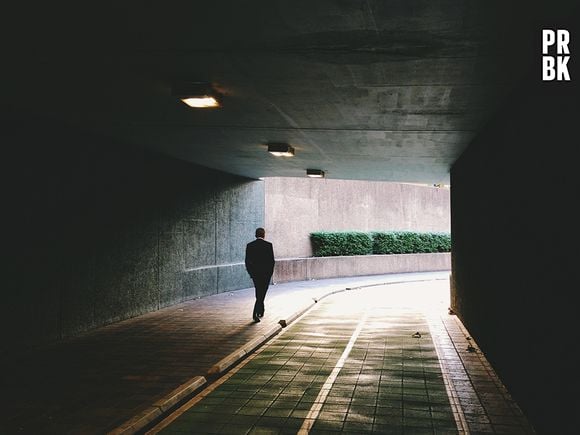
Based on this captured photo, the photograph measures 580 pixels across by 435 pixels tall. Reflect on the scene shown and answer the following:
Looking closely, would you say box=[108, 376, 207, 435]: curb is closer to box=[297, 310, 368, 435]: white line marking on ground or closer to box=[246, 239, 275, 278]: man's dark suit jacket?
box=[297, 310, 368, 435]: white line marking on ground

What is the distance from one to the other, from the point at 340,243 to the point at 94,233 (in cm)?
1586

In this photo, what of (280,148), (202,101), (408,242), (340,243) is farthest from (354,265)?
(202,101)

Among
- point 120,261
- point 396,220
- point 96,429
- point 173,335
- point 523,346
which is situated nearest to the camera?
point 96,429

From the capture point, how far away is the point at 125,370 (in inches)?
294

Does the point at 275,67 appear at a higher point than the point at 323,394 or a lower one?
higher

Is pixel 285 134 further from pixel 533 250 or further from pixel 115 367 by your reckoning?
pixel 533 250

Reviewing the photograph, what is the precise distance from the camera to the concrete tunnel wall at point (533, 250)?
439 centimetres

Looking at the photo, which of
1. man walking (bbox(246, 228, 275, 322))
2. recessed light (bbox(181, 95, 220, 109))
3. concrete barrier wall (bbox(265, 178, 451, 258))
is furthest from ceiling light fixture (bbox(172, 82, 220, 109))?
concrete barrier wall (bbox(265, 178, 451, 258))

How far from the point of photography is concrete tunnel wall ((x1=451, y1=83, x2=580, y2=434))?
4.39 m

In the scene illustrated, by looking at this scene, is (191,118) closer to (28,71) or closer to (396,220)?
(28,71)

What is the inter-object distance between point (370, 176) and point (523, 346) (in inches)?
431

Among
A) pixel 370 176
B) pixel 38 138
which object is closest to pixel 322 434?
pixel 38 138

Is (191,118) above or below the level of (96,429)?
above

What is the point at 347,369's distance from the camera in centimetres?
779
